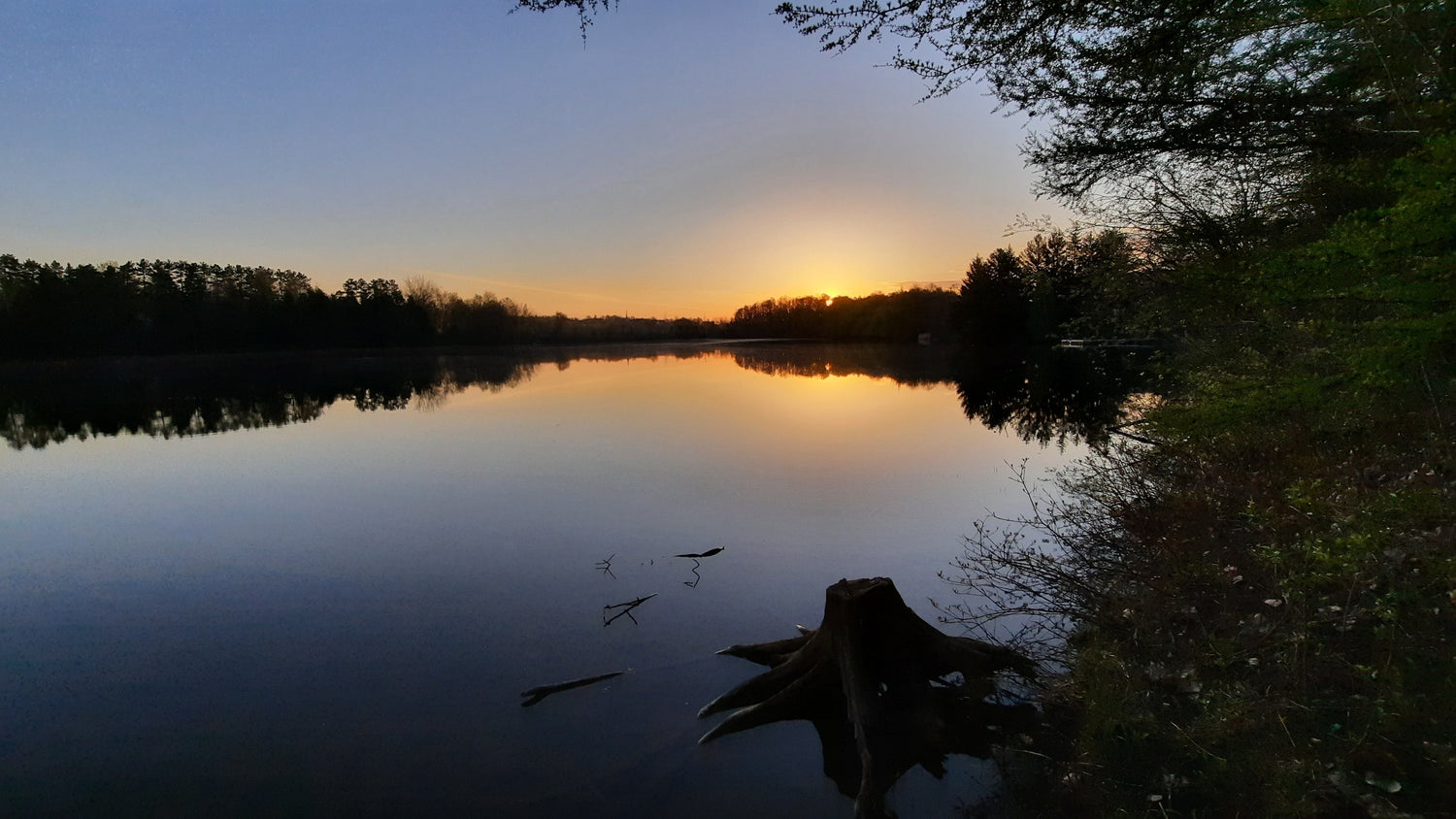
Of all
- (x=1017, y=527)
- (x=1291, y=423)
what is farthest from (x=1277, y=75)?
(x=1017, y=527)

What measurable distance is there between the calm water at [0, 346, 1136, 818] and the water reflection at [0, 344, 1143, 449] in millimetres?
3380

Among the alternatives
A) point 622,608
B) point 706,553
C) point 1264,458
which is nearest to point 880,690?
point 622,608

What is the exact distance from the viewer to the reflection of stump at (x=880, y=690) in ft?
15.5

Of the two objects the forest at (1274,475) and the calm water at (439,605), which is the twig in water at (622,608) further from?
the forest at (1274,475)

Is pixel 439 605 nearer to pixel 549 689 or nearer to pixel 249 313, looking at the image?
pixel 549 689

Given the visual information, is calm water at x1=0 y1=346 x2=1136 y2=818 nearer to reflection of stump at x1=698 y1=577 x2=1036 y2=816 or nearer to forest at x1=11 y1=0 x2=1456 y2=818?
reflection of stump at x1=698 y1=577 x2=1036 y2=816

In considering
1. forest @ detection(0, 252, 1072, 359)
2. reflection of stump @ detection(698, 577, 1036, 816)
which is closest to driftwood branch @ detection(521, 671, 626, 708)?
reflection of stump @ detection(698, 577, 1036, 816)

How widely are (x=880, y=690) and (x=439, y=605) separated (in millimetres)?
4756

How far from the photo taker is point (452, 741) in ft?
16.0

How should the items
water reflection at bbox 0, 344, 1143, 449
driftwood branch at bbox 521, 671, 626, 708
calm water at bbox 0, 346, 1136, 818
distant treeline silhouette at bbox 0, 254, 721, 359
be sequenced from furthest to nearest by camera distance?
1. distant treeline silhouette at bbox 0, 254, 721, 359
2. water reflection at bbox 0, 344, 1143, 449
3. driftwood branch at bbox 521, 671, 626, 708
4. calm water at bbox 0, 346, 1136, 818

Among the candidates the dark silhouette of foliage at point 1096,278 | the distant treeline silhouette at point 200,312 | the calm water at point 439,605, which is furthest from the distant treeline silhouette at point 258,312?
the calm water at point 439,605

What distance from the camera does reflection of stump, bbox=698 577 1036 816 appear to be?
4.71m

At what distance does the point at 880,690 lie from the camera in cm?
517

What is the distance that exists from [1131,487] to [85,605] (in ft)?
41.1
